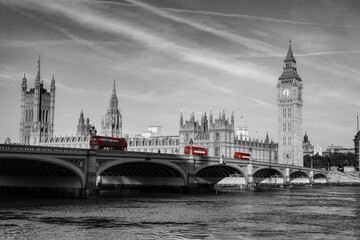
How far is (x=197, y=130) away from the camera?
438 feet

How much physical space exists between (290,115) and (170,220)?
114807 millimetres

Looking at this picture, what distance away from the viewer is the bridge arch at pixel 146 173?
236ft

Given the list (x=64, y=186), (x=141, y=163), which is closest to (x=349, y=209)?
(x=141, y=163)

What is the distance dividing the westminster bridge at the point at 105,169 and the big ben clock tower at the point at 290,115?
162 ft

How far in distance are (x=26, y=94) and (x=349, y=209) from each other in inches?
5634

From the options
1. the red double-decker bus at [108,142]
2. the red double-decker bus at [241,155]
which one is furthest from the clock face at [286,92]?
the red double-decker bus at [108,142]

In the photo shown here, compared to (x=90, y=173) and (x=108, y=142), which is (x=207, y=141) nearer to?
(x=108, y=142)

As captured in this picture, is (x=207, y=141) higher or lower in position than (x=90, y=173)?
higher

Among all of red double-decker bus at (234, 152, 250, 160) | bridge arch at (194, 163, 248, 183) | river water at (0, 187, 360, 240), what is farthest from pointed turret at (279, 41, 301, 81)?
river water at (0, 187, 360, 240)

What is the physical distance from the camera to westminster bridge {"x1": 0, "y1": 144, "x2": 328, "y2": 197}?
55656 millimetres

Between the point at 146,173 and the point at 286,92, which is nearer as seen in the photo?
the point at 146,173

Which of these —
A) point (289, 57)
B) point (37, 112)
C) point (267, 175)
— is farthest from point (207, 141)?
point (37, 112)

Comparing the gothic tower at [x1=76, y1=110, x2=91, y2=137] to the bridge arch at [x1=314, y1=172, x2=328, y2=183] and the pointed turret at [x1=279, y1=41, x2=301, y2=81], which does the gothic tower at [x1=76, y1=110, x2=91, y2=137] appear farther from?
the bridge arch at [x1=314, y1=172, x2=328, y2=183]

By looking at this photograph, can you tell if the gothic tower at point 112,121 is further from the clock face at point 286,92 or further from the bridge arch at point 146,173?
the bridge arch at point 146,173
